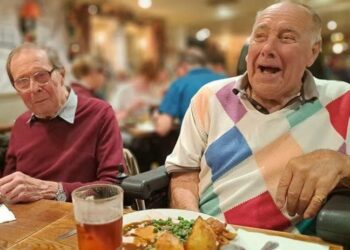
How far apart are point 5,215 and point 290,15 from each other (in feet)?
3.94

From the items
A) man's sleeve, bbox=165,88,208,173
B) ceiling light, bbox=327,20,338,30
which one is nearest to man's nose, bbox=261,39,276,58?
man's sleeve, bbox=165,88,208,173

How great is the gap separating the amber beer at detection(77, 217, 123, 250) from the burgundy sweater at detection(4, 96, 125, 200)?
0.74 meters

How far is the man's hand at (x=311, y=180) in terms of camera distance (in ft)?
3.39

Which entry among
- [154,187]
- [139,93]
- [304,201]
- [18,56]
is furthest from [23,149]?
[139,93]

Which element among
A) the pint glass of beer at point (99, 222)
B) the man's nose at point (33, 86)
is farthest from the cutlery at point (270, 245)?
the man's nose at point (33, 86)

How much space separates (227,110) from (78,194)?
0.79 m

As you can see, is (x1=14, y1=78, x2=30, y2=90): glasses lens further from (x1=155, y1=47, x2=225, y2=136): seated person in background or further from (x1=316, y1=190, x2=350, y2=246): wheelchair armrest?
(x1=155, y1=47, x2=225, y2=136): seated person in background

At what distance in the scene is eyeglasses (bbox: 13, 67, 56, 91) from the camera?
5.02 ft

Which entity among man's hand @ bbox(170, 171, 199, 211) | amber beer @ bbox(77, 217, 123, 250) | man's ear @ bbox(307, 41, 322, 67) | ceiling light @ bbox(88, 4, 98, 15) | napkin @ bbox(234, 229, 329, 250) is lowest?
man's hand @ bbox(170, 171, 199, 211)

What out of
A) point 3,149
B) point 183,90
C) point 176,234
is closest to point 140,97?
point 183,90

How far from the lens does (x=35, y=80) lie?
1533mm

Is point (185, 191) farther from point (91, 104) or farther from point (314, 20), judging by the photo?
point (314, 20)

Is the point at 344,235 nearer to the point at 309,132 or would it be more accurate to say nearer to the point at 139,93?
the point at 309,132

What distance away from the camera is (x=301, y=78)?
1.44 metres
